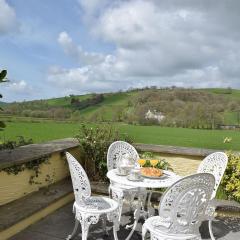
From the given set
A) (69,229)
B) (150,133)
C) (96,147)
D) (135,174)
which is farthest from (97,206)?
(150,133)

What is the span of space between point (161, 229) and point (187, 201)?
1.34 feet

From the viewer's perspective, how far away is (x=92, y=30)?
27.0 ft

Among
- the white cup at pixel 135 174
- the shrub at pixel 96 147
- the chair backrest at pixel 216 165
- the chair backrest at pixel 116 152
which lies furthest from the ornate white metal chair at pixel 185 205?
the shrub at pixel 96 147

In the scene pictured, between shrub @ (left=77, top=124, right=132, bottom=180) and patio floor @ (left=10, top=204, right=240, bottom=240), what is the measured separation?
1.02 metres

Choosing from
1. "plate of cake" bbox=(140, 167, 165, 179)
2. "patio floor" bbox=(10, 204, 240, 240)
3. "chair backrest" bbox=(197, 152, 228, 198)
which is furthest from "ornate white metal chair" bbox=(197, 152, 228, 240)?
"plate of cake" bbox=(140, 167, 165, 179)

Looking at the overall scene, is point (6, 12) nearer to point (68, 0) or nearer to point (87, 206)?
point (68, 0)

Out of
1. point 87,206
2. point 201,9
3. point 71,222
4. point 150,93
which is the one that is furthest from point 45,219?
point 150,93

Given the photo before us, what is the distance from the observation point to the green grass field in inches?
416

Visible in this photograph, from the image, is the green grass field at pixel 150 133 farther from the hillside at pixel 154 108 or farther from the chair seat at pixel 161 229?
the chair seat at pixel 161 229

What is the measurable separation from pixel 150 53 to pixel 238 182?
12.1m

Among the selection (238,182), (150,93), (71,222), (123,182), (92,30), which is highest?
(92,30)

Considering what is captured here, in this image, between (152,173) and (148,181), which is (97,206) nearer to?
(148,181)

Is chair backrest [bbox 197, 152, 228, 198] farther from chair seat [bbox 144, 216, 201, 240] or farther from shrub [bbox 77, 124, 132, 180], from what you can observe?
shrub [bbox 77, 124, 132, 180]

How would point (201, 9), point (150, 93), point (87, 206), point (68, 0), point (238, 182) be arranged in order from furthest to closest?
point (150, 93), point (201, 9), point (68, 0), point (238, 182), point (87, 206)
